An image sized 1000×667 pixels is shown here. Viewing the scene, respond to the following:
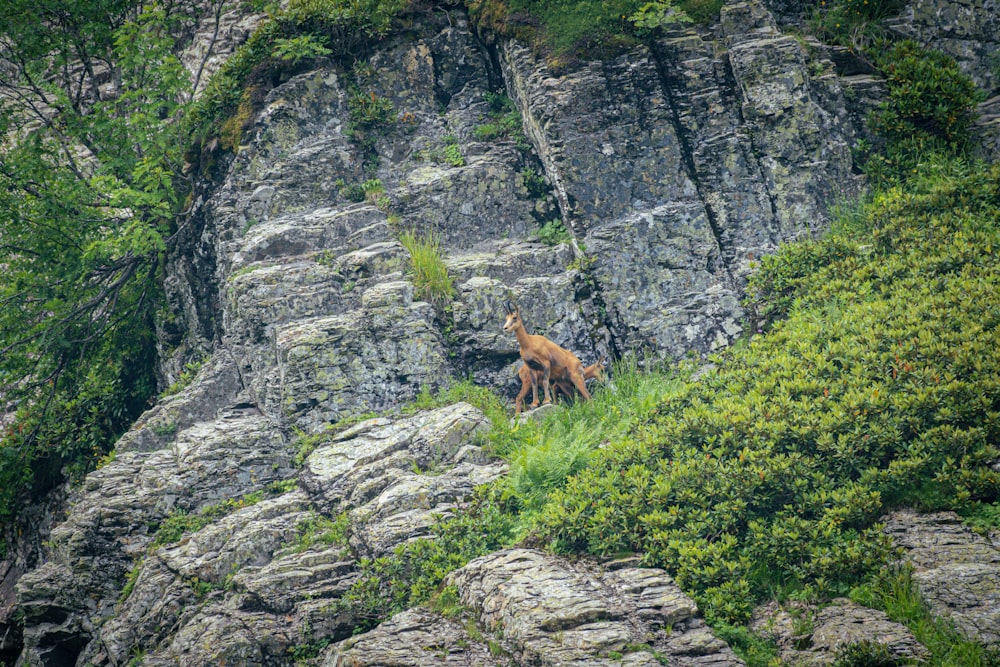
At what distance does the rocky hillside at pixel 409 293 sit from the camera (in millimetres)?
10281

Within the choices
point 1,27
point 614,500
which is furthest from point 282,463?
point 1,27

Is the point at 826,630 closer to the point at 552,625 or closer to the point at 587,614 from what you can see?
the point at 587,614

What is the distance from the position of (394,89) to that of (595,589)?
484 inches

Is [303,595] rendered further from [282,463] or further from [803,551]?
[803,551]

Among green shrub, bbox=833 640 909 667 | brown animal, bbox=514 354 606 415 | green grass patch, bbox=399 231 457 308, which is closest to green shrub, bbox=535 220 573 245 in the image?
green grass patch, bbox=399 231 457 308

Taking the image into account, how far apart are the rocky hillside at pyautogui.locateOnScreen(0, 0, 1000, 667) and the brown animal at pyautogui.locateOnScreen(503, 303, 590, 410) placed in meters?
0.82

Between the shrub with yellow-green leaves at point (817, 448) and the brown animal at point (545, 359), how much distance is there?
95.4 inches

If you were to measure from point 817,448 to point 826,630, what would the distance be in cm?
253

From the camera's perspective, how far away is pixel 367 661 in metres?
8.34

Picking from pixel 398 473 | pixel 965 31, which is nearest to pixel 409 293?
pixel 398 473

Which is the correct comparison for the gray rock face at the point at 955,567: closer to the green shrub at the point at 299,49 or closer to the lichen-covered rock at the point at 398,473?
the lichen-covered rock at the point at 398,473

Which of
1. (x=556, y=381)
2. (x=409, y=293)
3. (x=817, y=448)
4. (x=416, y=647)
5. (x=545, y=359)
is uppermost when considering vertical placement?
(x=409, y=293)

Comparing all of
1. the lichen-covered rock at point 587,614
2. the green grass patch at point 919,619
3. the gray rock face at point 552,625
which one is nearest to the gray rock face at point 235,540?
the gray rock face at point 552,625

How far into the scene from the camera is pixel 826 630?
7359 mm
